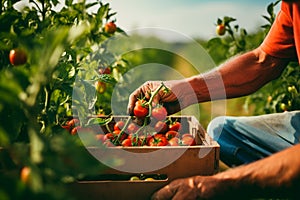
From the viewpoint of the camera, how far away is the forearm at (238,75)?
9.68 feet

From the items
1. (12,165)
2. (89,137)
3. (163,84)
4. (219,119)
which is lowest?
(219,119)

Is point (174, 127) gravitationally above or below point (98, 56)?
below

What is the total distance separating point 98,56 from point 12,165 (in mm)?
1584

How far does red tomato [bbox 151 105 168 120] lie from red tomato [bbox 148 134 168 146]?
12 cm

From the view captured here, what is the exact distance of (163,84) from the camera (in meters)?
2.57

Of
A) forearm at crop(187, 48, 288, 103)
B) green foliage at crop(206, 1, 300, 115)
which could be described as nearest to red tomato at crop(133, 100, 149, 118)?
forearm at crop(187, 48, 288, 103)

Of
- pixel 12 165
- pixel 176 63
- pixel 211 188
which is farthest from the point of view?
pixel 176 63

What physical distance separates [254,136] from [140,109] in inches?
27.0

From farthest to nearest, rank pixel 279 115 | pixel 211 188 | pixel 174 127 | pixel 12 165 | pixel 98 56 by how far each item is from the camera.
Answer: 1. pixel 98 56
2. pixel 279 115
3. pixel 174 127
4. pixel 12 165
5. pixel 211 188

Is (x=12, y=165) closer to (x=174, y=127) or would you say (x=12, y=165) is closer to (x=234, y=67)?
(x=174, y=127)

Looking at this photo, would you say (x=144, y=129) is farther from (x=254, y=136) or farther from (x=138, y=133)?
(x=254, y=136)

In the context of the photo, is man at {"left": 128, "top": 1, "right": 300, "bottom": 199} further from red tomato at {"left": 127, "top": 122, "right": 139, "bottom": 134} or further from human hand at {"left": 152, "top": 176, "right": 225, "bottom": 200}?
human hand at {"left": 152, "top": 176, "right": 225, "bottom": 200}

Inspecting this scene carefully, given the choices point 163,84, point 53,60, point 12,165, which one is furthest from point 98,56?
point 53,60

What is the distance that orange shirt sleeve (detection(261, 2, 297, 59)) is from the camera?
2.74 m
